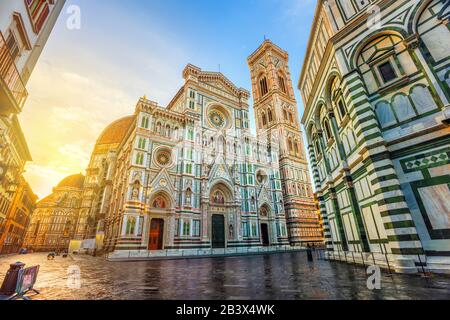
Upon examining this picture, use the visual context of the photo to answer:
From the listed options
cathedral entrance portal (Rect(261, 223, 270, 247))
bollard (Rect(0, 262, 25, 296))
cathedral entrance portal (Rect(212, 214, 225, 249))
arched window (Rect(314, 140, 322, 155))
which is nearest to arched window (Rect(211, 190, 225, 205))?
cathedral entrance portal (Rect(212, 214, 225, 249))

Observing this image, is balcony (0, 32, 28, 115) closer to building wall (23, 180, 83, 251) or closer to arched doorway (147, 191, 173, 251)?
arched doorway (147, 191, 173, 251)

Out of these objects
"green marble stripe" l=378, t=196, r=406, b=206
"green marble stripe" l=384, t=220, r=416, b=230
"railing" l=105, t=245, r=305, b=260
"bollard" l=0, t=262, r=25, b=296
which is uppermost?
"green marble stripe" l=378, t=196, r=406, b=206

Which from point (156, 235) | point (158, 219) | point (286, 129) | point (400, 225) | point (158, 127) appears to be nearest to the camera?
point (400, 225)

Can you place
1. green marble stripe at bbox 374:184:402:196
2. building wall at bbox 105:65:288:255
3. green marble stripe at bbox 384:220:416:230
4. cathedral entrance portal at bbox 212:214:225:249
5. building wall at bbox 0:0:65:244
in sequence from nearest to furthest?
green marble stripe at bbox 384:220:416:230, green marble stripe at bbox 374:184:402:196, building wall at bbox 0:0:65:244, building wall at bbox 105:65:288:255, cathedral entrance portal at bbox 212:214:225:249

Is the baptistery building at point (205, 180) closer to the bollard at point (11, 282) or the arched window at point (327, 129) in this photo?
the bollard at point (11, 282)

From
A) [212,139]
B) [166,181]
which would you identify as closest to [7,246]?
[166,181]

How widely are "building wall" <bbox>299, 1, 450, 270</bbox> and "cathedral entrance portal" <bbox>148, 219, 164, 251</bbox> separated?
56.9 ft

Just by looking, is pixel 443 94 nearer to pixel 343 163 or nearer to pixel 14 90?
pixel 343 163

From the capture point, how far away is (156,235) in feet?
69.6

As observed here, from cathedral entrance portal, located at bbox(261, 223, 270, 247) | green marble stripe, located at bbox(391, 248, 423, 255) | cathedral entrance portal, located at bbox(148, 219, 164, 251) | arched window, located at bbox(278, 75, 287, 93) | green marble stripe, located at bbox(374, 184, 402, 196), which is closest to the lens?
green marble stripe, located at bbox(391, 248, 423, 255)

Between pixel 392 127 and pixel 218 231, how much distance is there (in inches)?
852

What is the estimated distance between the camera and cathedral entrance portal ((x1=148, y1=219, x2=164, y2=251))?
818 inches

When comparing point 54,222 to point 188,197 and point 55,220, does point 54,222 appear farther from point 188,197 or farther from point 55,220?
point 188,197

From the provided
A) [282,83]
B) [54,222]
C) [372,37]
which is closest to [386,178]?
[372,37]
